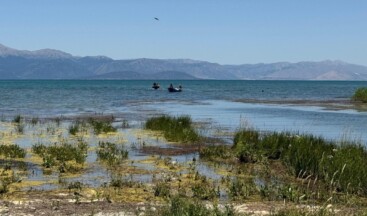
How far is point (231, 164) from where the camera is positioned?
2145 cm

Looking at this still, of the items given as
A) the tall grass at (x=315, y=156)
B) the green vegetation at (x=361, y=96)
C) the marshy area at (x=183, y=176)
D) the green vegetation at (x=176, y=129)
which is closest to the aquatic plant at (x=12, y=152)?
the marshy area at (x=183, y=176)

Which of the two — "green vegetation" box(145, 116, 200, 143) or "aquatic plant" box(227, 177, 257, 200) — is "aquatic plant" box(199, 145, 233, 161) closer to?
"green vegetation" box(145, 116, 200, 143)

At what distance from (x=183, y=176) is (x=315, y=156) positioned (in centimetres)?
492

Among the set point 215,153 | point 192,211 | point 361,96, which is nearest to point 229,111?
point 361,96

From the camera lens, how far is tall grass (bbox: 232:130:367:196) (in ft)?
53.0

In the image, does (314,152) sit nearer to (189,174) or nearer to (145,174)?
(189,174)

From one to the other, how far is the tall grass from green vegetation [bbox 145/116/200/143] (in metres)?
3.60

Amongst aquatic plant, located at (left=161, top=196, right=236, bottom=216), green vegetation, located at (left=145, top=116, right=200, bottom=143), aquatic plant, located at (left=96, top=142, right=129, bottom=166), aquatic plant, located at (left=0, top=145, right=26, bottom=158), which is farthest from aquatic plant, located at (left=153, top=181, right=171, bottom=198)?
green vegetation, located at (left=145, top=116, right=200, bottom=143)

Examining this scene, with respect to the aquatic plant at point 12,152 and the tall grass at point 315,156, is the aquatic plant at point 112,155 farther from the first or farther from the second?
the tall grass at point 315,156

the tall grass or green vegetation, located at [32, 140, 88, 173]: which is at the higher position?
the tall grass

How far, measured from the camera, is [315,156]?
19031 mm

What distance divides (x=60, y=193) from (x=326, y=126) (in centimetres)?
2811

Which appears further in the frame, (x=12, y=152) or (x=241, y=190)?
(x=12, y=152)

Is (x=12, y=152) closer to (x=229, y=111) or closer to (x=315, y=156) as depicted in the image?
(x=315, y=156)
